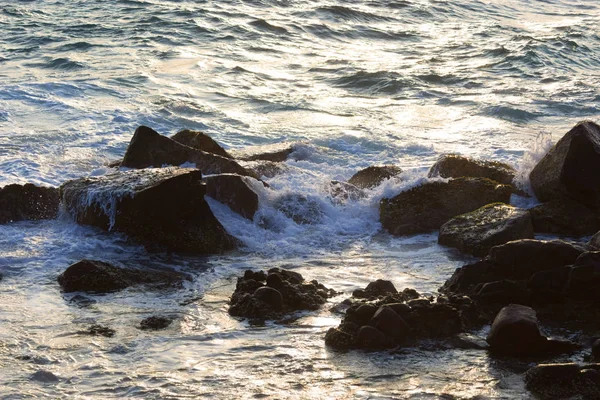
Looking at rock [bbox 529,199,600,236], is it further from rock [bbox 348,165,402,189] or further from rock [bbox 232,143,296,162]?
rock [bbox 232,143,296,162]

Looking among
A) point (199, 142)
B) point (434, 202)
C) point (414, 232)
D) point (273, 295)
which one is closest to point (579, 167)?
point (434, 202)

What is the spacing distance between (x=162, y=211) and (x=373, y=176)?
3.51 metres

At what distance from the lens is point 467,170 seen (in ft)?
35.3

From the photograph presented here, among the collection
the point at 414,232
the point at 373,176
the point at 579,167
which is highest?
the point at 579,167

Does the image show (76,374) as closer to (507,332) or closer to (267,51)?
A: (507,332)

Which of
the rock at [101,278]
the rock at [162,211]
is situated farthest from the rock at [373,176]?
the rock at [101,278]

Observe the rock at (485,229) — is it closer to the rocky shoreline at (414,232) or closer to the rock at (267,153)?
the rocky shoreline at (414,232)

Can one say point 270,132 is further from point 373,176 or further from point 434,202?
point 434,202

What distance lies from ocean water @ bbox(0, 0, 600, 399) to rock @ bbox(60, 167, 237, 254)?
0.20 metres

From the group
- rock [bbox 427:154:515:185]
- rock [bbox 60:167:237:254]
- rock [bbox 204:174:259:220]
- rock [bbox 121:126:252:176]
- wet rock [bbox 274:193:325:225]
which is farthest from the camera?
rock [bbox 427:154:515:185]

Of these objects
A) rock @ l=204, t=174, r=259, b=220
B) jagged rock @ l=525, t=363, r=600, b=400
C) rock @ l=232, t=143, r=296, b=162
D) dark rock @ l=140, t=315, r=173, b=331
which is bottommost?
dark rock @ l=140, t=315, r=173, b=331

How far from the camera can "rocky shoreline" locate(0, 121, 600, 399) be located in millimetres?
5848

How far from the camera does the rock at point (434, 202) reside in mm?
9555

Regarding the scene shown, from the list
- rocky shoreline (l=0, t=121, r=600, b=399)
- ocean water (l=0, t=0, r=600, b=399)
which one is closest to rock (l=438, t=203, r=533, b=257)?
rocky shoreline (l=0, t=121, r=600, b=399)
